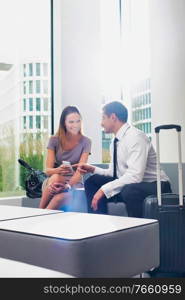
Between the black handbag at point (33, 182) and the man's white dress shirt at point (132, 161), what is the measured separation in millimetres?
917

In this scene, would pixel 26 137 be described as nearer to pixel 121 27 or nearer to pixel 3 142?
pixel 3 142

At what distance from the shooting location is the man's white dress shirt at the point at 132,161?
2.79m

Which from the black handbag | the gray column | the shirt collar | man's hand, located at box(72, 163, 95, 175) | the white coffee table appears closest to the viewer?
the white coffee table

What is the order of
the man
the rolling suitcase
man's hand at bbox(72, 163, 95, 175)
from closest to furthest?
the rolling suitcase
the man
man's hand at bbox(72, 163, 95, 175)

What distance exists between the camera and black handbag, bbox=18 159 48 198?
363 cm

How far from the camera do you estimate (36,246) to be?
1.32 m

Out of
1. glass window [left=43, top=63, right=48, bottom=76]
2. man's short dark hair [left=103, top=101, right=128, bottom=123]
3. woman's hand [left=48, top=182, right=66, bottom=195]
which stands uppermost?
glass window [left=43, top=63, right=48, bottom=76]

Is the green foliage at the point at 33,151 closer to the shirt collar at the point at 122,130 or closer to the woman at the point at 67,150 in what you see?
the woman at the point at 67,150

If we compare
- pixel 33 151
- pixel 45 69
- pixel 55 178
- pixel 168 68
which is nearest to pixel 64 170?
pixel 55 178

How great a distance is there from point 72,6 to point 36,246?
4.31 m

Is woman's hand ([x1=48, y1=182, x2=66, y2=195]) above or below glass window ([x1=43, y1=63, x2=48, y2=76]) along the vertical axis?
below

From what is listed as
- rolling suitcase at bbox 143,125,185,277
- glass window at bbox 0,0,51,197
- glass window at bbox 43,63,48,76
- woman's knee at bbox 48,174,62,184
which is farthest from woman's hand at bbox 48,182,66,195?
glass window at bbox 43,63,48,76

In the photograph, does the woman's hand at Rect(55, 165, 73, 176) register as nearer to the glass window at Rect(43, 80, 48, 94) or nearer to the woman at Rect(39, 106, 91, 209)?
the woman at Rect(39, 106, 91, 209)

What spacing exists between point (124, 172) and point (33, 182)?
1028mm
